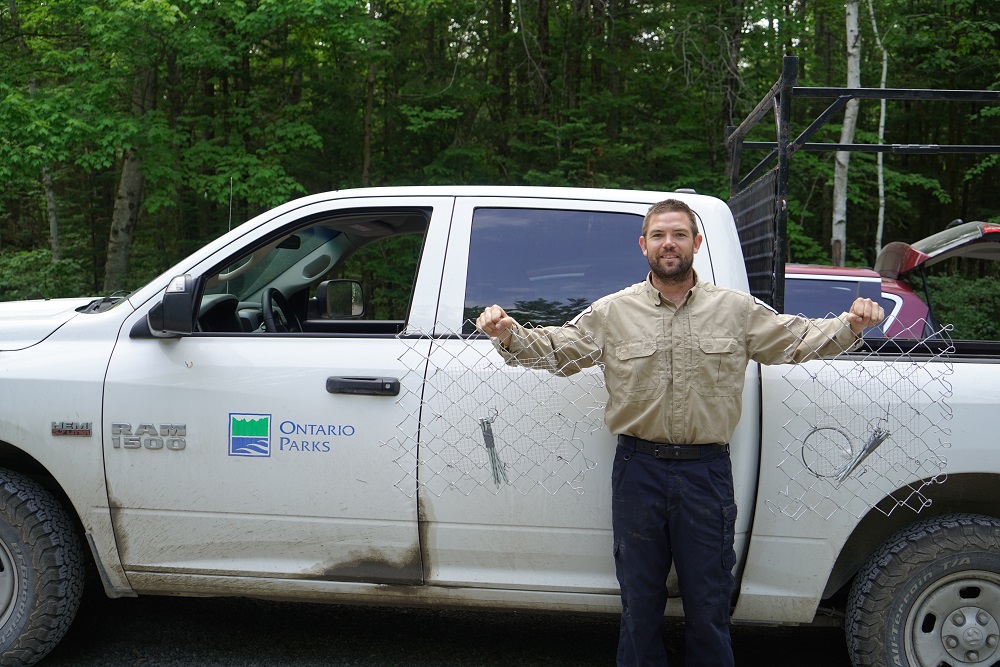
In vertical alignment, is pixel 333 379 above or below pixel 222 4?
below

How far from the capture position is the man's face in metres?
2.99

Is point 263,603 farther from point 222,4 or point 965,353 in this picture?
point 222,4

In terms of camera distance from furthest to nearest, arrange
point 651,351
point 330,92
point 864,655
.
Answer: point 330,92 → point 864,655 → point 651,351

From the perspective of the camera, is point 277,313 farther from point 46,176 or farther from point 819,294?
point 46,176

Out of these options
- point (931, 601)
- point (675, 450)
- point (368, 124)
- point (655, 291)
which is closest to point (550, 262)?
point (655, 291)

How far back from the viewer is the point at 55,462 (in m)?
3.58

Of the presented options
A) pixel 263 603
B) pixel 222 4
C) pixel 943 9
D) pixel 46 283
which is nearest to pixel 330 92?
pixel 222 4

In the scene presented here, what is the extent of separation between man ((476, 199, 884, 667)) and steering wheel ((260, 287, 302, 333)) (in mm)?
1608

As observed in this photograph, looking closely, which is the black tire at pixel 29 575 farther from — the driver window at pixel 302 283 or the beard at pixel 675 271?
the beard at pixel 675 271

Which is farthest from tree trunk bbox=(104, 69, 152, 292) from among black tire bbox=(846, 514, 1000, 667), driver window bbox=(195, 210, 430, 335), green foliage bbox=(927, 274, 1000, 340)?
black tire bbox=(846, 514, 1000, 667)

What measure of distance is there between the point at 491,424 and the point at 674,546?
0.78 metres

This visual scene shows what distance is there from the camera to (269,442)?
11.3 feet

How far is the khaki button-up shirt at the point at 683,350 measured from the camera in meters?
2.97

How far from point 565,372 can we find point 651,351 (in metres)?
0.33
